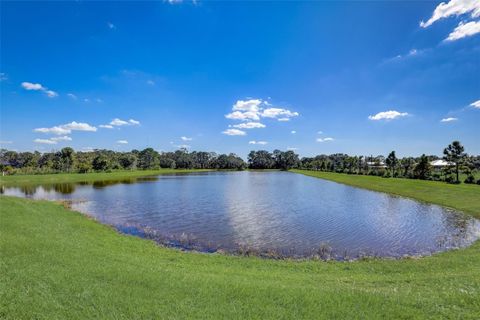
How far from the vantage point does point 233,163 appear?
609 ft

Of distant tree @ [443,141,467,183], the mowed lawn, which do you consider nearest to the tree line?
distant tree @ [443,141,467,183]

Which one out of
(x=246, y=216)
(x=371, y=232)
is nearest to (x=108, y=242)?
(x=246, y=216)

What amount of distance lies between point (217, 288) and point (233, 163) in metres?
177

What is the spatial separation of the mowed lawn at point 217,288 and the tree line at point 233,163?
60633 millimetres

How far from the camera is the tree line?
68875 millimetres

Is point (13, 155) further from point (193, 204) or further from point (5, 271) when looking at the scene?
point (5, 271)

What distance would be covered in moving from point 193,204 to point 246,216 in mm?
9622

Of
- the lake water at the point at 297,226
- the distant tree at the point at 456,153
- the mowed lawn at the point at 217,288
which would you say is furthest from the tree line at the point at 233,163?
the mowed lawn at the point at 217,288

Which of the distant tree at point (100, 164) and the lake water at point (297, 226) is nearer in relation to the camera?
the lake water at point (297, 226)

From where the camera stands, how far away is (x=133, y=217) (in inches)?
1056

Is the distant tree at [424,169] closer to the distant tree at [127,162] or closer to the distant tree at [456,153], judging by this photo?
the distant tree at [456,153]

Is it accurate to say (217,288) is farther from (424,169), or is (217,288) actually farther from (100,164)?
(100,164)

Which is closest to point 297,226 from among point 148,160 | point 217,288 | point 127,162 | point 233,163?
point 217,288

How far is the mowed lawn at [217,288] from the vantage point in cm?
689
